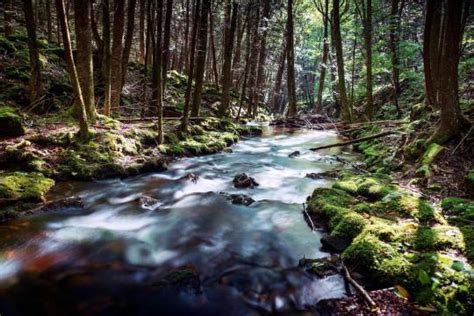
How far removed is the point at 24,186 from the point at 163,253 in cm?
368

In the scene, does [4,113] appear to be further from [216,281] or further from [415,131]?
[415,131]

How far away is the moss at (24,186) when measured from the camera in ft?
22.0

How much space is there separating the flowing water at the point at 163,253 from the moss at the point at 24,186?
38 centimetres

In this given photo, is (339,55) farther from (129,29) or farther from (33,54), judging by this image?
(33,54)

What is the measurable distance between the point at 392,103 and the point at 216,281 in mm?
20258

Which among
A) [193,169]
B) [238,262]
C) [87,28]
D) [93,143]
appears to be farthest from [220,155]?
[238,262]

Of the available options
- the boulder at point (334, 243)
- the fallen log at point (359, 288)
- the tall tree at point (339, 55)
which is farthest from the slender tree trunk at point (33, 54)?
the tall tree at point (339, 55)

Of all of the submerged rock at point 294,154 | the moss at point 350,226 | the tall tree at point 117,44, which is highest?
the tall tree at point 117,44

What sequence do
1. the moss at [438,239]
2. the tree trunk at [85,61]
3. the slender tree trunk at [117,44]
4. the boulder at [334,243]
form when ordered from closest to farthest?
the moss at [438,239], the boulder at [334,243], the tree trunk at [85,61], the slender tree trunk at [117,44]

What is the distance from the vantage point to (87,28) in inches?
428

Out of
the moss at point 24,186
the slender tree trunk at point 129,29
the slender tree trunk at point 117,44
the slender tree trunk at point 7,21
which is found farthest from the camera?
the slender tree trunk at point 7,21

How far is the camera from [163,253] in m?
5.49

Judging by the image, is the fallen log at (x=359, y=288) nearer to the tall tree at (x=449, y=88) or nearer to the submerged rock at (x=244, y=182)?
the submerged rock at (x=244, y=182)

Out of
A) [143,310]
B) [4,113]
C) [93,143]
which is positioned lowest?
[143,310]
